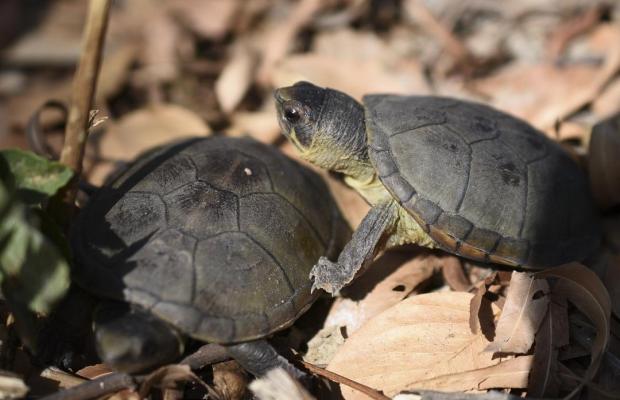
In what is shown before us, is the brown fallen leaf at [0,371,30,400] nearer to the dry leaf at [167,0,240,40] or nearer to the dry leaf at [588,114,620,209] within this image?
the dry leaf at [588,114,620,209]

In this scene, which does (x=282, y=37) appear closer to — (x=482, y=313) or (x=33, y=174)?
(x=33, y=174)

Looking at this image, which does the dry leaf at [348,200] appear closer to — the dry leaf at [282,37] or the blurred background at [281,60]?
the blurred background at [281,60]

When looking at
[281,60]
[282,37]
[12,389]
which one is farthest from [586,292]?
[282,37]

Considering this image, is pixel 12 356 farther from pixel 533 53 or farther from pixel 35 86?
pixel 533 53

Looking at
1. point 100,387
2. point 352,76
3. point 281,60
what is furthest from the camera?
point 281,60

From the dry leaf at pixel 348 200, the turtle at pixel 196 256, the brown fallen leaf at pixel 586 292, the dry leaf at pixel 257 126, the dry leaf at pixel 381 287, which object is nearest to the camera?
the turtle at pixel 196 256

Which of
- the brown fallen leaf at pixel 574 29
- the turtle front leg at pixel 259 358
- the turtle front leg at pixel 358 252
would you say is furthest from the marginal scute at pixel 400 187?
the brown fallen leaf at pixel 574 29

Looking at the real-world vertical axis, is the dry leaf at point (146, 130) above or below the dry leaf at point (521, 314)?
above
